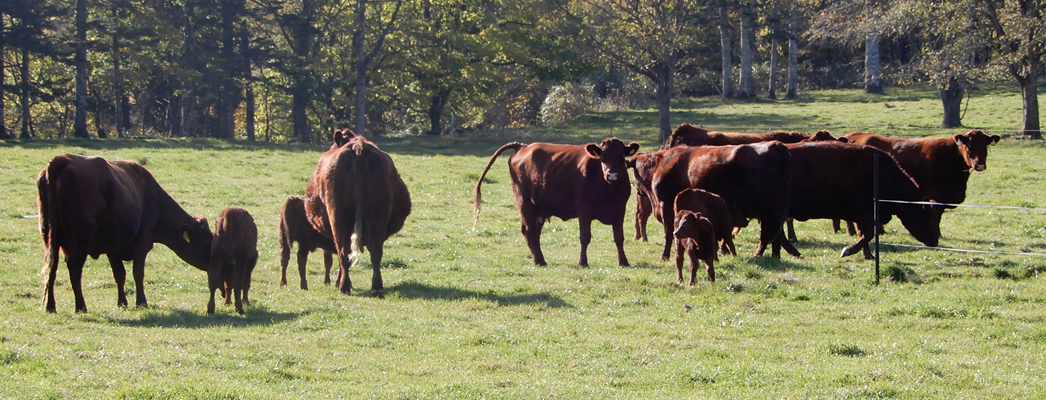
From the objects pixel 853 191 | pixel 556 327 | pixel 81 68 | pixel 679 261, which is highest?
pixel 81 68

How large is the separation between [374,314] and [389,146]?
30553mm

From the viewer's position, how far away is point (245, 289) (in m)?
10.2

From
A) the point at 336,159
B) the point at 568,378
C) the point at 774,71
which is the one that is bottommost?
the point at 568,378

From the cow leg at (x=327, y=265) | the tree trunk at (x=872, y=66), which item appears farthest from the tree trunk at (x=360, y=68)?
the cow leg at (x=327, y=265)

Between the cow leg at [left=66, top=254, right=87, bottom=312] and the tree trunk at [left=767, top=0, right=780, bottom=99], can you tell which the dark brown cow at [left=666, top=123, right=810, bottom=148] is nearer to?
the cow leg at [left=66, top=254, right=87, bottom=312]

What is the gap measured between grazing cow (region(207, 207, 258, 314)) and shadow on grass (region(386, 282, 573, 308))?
184 centimetres

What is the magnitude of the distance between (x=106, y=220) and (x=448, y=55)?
115 feet

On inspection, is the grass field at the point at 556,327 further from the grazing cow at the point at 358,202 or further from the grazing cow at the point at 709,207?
the grazing cow at the point at 709,207

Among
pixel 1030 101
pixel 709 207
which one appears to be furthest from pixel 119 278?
pixel 1030 101

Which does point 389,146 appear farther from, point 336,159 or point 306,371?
point 306,371

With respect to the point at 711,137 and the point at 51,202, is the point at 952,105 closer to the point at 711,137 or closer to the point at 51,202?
the point at 711,137

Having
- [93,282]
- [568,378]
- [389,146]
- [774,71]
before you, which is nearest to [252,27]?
[389,146]

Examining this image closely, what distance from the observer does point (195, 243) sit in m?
11.1

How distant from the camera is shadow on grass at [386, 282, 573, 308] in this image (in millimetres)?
10523
